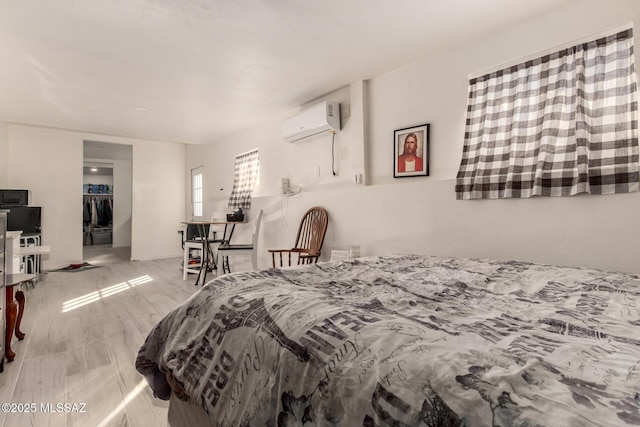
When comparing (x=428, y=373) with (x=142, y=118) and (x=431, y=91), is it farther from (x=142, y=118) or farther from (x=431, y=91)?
(x=142, y=118)

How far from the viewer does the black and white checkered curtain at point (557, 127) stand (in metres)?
1.91

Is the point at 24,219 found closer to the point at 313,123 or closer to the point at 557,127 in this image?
the point at 313,123

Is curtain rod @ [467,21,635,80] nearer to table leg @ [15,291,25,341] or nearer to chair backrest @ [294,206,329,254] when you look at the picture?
chair backrest @ [294,206,329,254]

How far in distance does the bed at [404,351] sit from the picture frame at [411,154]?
1488 mm

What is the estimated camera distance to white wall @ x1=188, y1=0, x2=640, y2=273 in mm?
1973

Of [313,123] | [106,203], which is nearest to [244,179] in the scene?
[313,123]

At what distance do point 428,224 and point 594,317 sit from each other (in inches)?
68.6

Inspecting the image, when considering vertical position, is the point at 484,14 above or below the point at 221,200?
above

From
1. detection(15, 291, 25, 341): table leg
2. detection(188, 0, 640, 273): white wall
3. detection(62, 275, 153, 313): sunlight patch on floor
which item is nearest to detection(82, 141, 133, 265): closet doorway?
detection(62, 275, 153, 313): sunlight patch on floor

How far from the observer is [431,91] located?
2875 millimetres

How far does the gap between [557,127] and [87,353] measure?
3.49 metres

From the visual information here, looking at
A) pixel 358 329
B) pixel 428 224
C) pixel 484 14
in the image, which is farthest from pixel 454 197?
pixel 358 329

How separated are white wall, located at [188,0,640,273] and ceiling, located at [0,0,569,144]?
166 mm

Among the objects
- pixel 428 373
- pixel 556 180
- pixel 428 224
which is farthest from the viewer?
pixel 428 224
